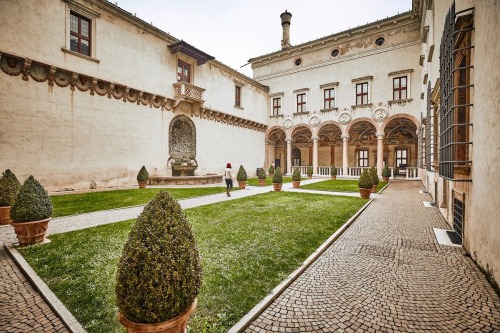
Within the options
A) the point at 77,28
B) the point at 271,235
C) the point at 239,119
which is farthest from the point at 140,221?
the point at 239,119

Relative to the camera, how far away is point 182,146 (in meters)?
18.8

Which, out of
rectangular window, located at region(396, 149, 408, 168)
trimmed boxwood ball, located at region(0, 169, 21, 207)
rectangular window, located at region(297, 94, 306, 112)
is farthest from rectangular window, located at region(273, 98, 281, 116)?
trimmed boxwood ball, located at region(0, 169, 21, 207)

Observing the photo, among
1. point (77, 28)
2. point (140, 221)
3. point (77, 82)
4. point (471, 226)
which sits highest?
point (77, 28)

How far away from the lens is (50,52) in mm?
11875

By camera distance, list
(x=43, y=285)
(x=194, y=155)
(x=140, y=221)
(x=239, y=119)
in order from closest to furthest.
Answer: (x=140, y=221), (x=43, y=285), (x=194, y=155), (x=239, y=119)

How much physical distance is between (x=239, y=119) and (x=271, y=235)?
19354 millimetres

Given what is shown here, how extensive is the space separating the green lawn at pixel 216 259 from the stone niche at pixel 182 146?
10.7 metres

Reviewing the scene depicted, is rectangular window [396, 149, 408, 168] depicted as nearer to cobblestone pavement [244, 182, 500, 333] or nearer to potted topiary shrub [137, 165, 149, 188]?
cobblestone pavement [244, 182, 500, 333]

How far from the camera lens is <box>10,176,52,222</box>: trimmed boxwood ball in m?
5.00

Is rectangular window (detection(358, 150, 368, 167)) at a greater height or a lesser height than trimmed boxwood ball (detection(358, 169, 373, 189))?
greater

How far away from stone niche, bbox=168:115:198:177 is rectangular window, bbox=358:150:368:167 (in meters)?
20.1

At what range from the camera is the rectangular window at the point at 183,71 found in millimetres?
18587

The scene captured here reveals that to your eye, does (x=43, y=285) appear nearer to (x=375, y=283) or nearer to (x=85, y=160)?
(x=375, y=283)

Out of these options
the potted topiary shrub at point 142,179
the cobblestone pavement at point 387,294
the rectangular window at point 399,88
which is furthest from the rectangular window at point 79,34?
the rectangular window at point 399,88
